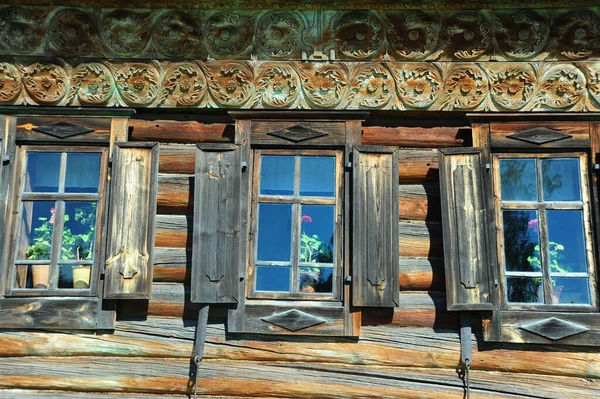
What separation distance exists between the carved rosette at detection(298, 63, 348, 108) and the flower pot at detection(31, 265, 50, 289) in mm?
2289

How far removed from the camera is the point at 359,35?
5184mm

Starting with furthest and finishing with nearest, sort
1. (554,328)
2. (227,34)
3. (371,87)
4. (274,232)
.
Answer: (227,34) < (371,87) < (274,232) < (554,328)

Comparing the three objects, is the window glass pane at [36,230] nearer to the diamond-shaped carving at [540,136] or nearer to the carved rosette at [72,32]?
the carved rosette at [72,32]

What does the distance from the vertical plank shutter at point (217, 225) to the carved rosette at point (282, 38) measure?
79 centimetres

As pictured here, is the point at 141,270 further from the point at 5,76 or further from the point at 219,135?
the point at 5,76

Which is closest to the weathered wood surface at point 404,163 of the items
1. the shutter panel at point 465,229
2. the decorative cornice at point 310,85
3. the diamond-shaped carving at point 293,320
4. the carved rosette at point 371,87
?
the shutter panel at point 465,229

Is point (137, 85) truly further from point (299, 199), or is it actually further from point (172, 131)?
point (299, 199)

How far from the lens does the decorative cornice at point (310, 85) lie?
507 cm

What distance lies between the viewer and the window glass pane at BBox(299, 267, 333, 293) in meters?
4.94

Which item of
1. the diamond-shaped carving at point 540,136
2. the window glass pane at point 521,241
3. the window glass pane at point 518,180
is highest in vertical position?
the diamond-shaped carving at point 540,136

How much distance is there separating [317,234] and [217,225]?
0.73 meters

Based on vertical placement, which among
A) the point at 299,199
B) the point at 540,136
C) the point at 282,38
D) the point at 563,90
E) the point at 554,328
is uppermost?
the point at 282,38

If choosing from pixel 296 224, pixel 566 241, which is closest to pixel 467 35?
pixel 566 241

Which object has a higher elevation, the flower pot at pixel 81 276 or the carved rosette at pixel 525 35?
the carved rosette at pixel 525 35
